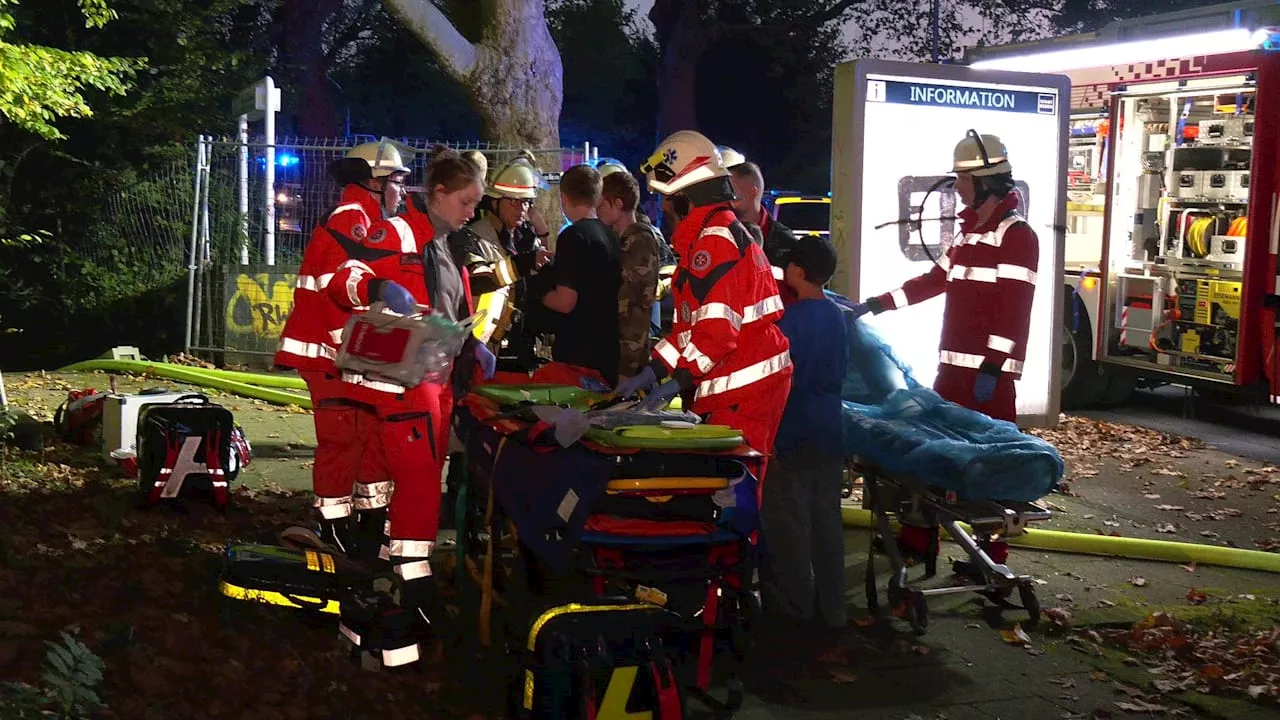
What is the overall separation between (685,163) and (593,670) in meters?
2.35

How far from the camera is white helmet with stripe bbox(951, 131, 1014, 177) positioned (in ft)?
24.4

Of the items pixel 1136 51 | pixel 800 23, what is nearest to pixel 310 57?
pixel 800 23

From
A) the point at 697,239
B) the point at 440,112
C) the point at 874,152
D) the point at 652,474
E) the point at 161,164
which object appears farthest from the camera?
the point at 440,112

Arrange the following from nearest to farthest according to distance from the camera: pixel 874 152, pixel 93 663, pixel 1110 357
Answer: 1. pixel 93 663
2. pixel 874 152
3. pixel 1110 357

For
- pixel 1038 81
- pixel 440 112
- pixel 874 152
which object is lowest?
pixel 874 152

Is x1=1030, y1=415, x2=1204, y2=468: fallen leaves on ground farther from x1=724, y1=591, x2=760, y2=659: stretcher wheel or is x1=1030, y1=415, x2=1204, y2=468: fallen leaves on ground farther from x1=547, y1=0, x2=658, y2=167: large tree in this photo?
x1=547, y1=0, x2=658, y2=167: large tree

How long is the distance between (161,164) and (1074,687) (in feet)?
50.0

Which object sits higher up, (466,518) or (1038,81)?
(1038,81)

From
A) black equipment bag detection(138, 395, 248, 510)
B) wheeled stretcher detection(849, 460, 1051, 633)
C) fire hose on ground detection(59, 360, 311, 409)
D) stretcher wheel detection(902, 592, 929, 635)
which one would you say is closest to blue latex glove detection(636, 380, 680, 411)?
wheeled stretcher detection(849, 460, 1051, 633)

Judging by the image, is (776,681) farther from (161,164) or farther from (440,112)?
(440,112)

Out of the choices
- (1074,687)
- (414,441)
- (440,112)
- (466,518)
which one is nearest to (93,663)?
(414,441)

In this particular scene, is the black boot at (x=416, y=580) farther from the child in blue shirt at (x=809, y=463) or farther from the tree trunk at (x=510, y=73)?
the tree trunk at (x=510, y=73)

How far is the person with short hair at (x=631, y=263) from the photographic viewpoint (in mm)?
7211

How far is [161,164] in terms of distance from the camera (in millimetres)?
18172
